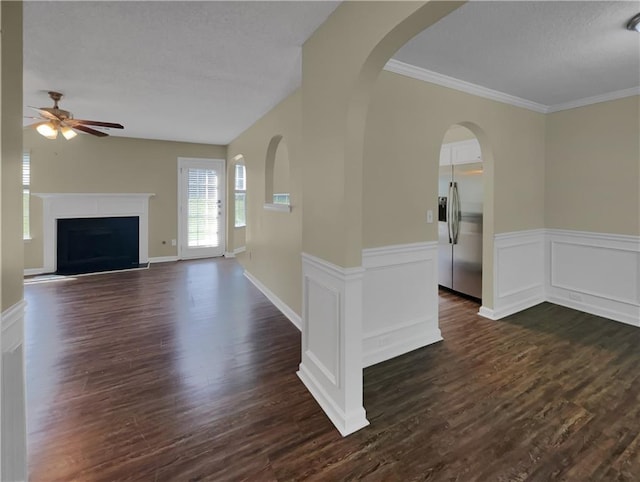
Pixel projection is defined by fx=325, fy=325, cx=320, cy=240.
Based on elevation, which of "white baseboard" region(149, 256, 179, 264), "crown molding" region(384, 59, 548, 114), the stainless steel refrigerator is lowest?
"white baseboard" region(149, 256, 179, 264)

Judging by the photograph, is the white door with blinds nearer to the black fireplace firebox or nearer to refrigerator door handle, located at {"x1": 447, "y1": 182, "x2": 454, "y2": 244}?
the black fireplace firebox

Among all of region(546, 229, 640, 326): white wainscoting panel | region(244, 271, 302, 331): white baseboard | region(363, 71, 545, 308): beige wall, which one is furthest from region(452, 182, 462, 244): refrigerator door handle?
region(244, 271, 302, 331): white baseboard

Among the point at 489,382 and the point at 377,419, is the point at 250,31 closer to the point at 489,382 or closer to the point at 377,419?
the point at 377,419

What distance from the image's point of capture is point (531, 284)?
4.05 meters

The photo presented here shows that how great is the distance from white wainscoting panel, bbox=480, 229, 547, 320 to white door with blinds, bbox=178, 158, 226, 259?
18.2ft

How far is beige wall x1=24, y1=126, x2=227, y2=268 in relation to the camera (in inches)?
220

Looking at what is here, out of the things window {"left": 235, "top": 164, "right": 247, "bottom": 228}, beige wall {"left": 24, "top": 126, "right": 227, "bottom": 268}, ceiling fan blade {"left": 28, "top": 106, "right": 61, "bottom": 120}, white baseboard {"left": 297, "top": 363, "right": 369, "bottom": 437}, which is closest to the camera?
white baseboard {"left": 297, "top": 363, "right": 369, "bottom": 437}

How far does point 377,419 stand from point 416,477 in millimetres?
441

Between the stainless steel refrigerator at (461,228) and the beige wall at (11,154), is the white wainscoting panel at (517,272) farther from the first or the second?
the beige wall at (11,154)

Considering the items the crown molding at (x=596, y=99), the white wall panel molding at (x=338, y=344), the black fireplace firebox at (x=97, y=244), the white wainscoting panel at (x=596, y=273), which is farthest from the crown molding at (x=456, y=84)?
the black fireplace firebox at (x=97, y=244)

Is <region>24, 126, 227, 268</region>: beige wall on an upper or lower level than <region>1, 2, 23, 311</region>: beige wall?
upper

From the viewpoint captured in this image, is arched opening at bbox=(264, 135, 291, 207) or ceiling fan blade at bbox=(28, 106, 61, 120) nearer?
ceiling fan blade at bbox=(28, 106, 61, 120)

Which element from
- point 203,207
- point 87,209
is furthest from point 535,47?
point 87,209

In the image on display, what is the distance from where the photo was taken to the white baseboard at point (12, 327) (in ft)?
4.03
